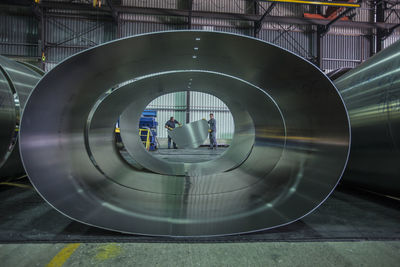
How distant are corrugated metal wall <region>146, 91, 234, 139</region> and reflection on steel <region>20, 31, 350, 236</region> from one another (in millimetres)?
15209

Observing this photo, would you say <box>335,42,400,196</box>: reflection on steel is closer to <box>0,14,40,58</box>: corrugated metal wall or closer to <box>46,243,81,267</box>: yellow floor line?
<box>46,243,81,267</box>: yellow floor line

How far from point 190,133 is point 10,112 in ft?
22.8

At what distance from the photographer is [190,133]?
978 cm

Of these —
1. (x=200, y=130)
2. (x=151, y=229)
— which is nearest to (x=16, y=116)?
(x=151, y=229)

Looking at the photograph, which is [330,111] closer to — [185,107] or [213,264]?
[213,264]

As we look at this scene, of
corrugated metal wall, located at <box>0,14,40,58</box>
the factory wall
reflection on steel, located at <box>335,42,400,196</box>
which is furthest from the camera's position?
the factory wall

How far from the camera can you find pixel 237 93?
465 cm

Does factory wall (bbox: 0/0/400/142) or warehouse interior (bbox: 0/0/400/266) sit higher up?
factory wall (bbox: 0/0/400/142)

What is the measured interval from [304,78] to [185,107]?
1694cm

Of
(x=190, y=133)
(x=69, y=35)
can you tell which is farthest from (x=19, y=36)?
(x=190, y=133)

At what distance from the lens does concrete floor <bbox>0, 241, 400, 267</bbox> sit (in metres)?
1.60

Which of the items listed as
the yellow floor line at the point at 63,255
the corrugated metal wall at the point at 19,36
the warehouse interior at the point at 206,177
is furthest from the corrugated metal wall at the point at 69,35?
the yellow floor line at the point at 63,255

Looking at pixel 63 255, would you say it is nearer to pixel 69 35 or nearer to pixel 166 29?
pixel 166 29

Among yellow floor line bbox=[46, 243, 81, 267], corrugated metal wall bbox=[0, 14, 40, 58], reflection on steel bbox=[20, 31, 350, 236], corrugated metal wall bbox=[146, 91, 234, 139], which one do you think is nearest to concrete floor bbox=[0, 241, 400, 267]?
yellow floor line bbox=[46, 243, 81, 267]
